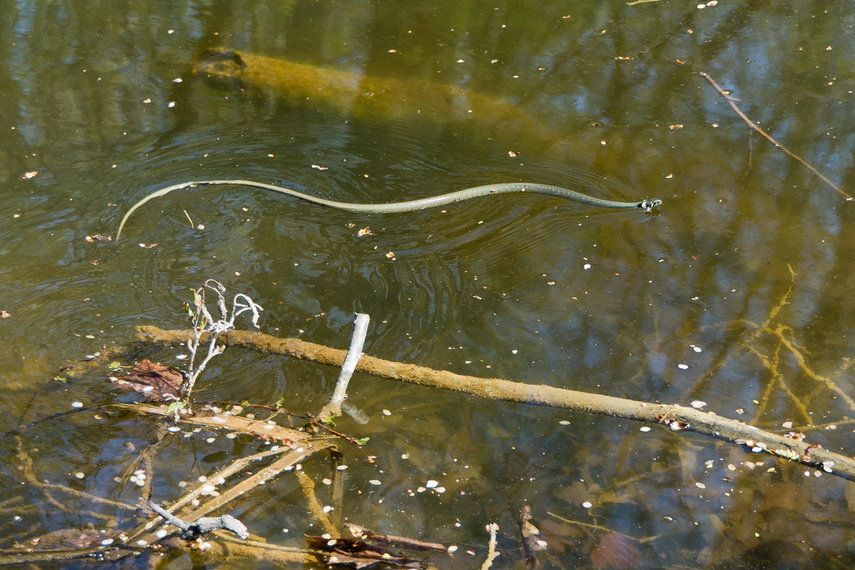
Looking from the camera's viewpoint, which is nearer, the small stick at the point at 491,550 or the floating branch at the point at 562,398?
the small stick at the point at 491,550

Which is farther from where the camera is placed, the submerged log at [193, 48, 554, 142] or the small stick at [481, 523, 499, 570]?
the submerged log at [193, 48, 554, 142]

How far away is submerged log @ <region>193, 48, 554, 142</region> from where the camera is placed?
6512mm

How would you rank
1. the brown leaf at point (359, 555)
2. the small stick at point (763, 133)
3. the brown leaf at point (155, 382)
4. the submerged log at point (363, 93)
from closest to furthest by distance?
the brown leaf at point (359, 555) < the brown leaf at point (155, 382) < the small stick at point (763, 133) < the submerged log at point (363, 93)

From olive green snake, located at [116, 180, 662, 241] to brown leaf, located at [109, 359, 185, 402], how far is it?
194 centimetres

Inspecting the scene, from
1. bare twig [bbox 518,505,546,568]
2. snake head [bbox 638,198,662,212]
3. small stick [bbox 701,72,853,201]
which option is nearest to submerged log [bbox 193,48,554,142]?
snake head [bbox 638,198,662,212]

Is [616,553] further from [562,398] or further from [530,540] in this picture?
[562,398]

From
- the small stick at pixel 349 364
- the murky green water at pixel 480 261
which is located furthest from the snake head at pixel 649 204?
the small stick at pixel 349 364

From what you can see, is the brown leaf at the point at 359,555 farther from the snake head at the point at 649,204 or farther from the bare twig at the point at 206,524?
the snake head at the point at 649,204

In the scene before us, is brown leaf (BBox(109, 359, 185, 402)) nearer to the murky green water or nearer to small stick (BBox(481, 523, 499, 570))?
the murky green water

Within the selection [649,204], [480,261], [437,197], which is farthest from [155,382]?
[649,204]

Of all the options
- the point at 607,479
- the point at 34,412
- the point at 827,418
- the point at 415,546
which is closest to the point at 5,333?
the point at 34,412

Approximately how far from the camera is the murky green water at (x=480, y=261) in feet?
10.7

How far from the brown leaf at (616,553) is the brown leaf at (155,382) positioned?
2203mm

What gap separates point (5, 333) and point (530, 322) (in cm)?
317
